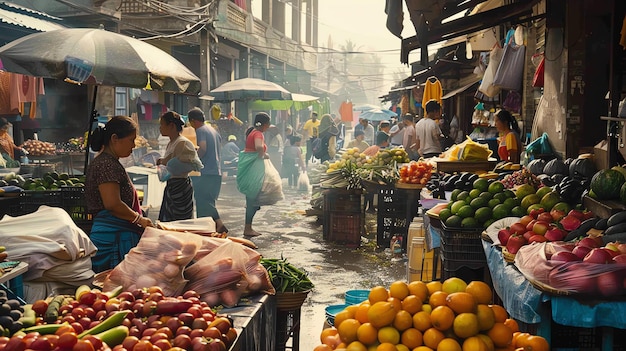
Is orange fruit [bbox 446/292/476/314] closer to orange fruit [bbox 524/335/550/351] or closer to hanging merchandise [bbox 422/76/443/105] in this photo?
orange fruit [bbox 524/335/550/351]

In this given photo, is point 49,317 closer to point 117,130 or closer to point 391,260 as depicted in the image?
point 117,130

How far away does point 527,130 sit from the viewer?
461 inches

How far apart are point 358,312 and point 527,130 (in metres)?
9.08

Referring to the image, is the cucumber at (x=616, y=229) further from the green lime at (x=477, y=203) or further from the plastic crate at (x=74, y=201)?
the plastic crate at (x=74, y=201)

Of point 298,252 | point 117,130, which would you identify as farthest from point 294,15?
point 117,130

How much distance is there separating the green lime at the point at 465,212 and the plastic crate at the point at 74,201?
392 cm

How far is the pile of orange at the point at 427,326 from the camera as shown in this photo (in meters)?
3.16

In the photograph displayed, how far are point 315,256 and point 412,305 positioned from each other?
7.38 m

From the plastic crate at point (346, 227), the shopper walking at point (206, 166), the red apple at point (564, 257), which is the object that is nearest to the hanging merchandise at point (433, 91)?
the plastic crate at point (346, 227)

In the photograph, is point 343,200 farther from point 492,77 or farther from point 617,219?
point 617,219

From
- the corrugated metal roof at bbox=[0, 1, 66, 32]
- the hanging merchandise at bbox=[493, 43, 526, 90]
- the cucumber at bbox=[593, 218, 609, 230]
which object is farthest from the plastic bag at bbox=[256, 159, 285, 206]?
the cucumber at bbox=[593, 218, 609, 230]

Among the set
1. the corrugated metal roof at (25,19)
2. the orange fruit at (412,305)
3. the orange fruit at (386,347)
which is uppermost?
the corrugated metal roof at (25,19)

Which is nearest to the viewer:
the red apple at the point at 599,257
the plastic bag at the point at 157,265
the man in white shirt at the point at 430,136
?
the red apple at the point at 599,257

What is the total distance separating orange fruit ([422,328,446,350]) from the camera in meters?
3.14
